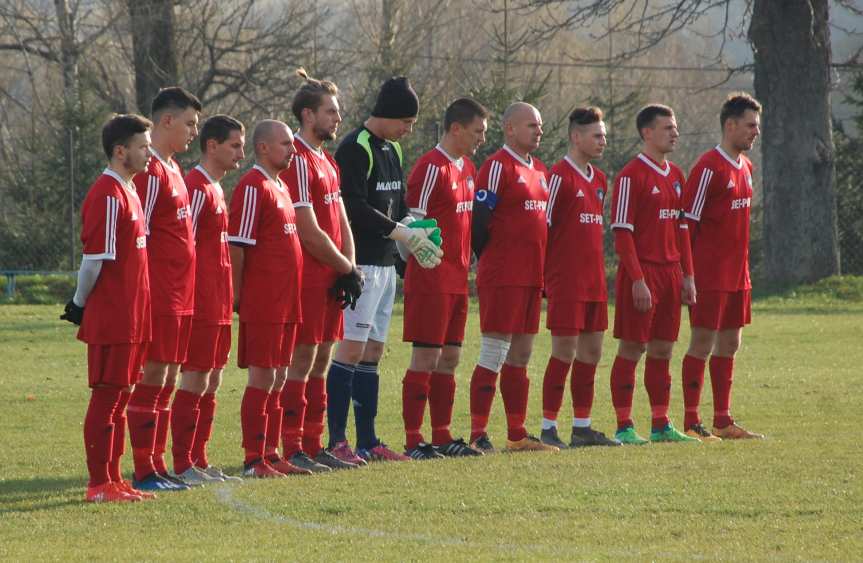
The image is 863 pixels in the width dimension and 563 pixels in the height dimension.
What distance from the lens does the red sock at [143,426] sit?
26.1 feet

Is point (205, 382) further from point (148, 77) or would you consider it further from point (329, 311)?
point (148, 77)

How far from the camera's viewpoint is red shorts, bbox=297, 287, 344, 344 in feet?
29.2

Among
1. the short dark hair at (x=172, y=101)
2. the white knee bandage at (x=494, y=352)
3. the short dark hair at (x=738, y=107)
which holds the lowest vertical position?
the white knee bandage at (x=494, y=352)

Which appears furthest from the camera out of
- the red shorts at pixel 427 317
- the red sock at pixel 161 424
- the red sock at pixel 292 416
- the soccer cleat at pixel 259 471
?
the red shorts at pixel 427 317

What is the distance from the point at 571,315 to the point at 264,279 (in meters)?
2.43

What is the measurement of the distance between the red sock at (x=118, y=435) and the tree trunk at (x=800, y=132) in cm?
1976

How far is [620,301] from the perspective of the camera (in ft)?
33.9

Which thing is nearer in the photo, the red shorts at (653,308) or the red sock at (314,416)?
the red sock at (314,416)

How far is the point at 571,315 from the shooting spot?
9977 mm

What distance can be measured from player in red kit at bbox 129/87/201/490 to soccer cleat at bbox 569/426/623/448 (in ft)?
10.1

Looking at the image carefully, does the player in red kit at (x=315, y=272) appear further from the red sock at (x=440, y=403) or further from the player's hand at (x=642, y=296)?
the player's hand at (x=642, y=296)

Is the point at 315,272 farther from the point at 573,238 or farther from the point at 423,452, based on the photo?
the point at 573,238

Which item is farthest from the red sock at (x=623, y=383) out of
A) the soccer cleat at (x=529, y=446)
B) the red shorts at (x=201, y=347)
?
the red shorts at (x=201, y=347)

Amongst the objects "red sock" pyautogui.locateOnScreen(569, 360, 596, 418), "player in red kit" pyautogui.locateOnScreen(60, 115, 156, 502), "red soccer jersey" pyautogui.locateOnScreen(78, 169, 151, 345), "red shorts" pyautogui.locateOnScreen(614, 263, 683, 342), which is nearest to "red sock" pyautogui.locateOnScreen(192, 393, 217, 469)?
"player in red kit" pyautogui.locateOnScreen(60, 115, 156, 502)
